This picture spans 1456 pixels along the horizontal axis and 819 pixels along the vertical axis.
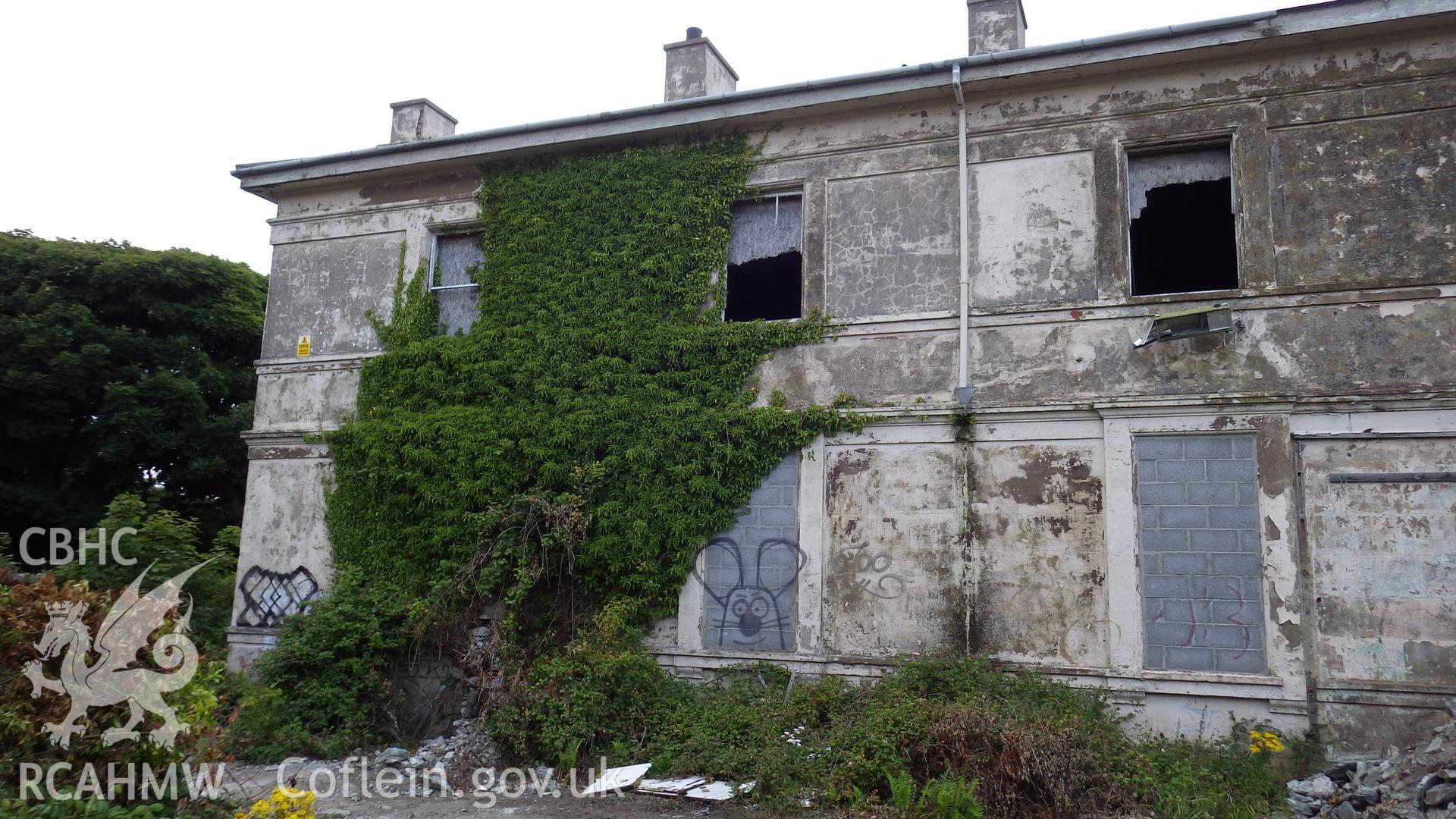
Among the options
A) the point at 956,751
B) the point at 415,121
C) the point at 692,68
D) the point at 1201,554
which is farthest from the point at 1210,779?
the point at 415,121

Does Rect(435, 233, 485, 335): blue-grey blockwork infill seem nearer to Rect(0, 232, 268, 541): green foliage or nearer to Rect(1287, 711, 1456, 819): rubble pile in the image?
Rect(0, 232, 268, 541): green foliage

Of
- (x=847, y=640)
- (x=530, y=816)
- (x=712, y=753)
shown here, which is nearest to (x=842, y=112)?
(x=847, y=640)

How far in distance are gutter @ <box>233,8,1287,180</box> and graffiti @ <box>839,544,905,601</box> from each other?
475cm

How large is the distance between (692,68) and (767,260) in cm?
286

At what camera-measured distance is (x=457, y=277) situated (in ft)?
Answer: 38.0

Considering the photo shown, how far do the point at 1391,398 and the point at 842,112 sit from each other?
5720mm

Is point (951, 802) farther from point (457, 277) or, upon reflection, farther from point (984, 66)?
point (457, 277)

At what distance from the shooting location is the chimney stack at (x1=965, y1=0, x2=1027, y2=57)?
32.9 feet

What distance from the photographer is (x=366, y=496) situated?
1090 cm

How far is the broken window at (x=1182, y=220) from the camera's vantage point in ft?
29.3

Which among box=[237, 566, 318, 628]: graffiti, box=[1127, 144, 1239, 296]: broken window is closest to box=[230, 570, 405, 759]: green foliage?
box=[237, 566, 318, 628]: graffiti

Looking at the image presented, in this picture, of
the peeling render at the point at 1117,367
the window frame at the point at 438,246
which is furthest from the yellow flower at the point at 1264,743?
the window frame at the point at 438,246

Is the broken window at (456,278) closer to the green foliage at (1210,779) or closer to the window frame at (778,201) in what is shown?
the window frame at (778,201)

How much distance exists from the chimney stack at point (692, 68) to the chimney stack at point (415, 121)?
3.39 metres
